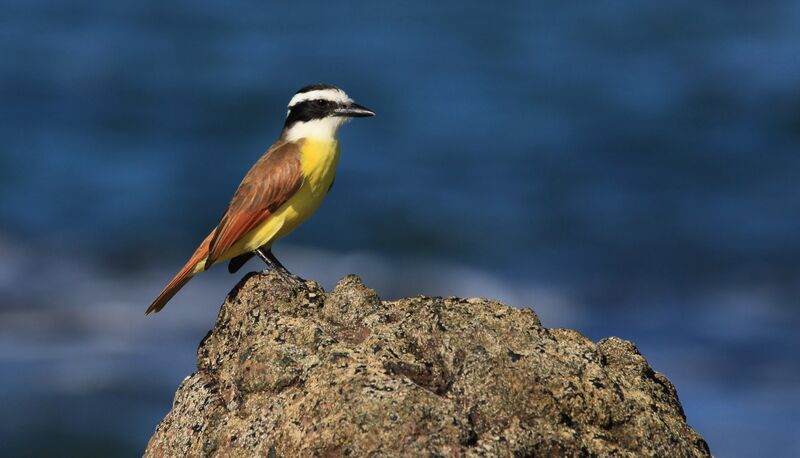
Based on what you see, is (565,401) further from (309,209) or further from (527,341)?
(309,209)

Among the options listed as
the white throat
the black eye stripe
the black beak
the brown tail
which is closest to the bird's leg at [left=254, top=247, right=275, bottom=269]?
the brown tail

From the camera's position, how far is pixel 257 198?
24.5ft

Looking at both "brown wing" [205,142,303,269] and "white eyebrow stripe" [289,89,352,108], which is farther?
"white eyebrow stripe" [289,89,352,108]

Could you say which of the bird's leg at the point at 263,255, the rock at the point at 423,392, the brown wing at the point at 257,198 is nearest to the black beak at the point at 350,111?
the brown wing at the point at 257,198

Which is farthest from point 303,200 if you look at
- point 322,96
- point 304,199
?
point 322,96

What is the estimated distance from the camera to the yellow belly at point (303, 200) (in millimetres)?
7574

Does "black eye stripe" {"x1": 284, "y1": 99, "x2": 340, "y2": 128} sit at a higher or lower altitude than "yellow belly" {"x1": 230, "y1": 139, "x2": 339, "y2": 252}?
higher

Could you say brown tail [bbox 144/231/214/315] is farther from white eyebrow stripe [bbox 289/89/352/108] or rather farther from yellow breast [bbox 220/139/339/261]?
white eyebrow stripe [bbox 289/89/352/108]

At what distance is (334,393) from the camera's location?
4250mm

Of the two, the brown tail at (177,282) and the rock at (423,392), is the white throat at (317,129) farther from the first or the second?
the rock at (423,392)

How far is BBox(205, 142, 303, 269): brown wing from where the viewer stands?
737cm

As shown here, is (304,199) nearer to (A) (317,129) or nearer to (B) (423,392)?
(A) (317,129)

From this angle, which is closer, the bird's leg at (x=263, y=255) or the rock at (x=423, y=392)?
the rock at (x=423, y=392)

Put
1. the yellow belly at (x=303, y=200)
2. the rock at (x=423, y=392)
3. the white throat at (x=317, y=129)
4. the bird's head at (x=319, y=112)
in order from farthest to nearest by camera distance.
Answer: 1. the bird's head at (x=319, y=112)
2. the white throat at (x=317, y=129)
3. the yellow belly at (x=303, y=200)
4. the rock at (x=423, y=392)
